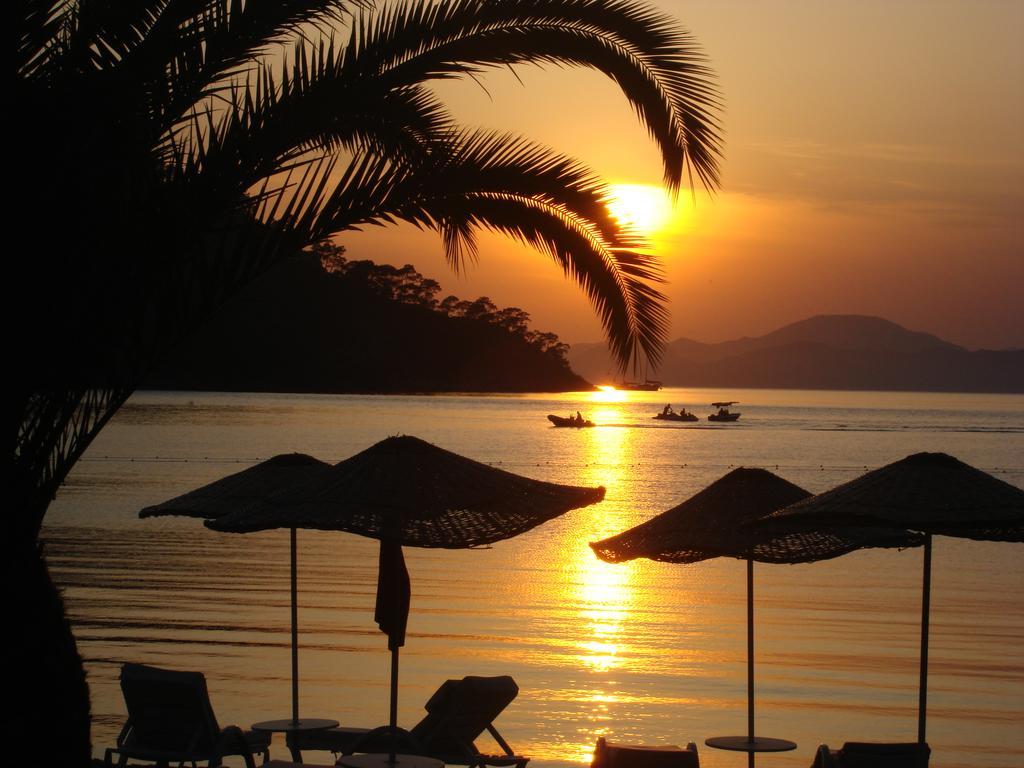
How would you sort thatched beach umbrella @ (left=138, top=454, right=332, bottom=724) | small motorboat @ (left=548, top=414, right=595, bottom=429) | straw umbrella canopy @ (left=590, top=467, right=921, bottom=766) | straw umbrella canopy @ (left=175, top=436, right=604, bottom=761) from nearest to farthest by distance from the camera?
straw umbrella canopy @ (left=175, top=436, right=604, bottom=761)
straw umbrella canopy @ (left=590, top=467, right=921, bottom=766)
thatched beach umbrella @ (left=138, top=454, right=332, bottom=724)
small motorboat @ (left=548, top=414, right=595, bottom=429)

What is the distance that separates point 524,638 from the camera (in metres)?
15.6

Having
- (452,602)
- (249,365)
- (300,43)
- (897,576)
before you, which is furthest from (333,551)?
(249,365)

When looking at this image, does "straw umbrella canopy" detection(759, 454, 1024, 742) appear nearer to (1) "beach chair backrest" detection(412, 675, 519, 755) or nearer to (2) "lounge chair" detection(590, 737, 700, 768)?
(2) "lounge chair" detection(590, 737, 700, 768)

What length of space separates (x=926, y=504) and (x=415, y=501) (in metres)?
2.74

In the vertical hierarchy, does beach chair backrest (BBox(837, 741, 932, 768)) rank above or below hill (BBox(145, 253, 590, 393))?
below

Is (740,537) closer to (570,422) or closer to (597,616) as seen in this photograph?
(597,616)

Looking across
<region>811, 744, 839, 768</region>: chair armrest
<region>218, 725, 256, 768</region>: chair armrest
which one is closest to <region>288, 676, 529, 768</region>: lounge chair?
<region>218, 725, 256, 768</region>: chair armrest

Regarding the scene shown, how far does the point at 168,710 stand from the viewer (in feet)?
26.9

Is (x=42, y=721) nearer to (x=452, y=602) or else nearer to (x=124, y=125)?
(x=124, y=125)

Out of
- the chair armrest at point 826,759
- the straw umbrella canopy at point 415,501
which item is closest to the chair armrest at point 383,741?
the straw umbrella canopy at point 415,501

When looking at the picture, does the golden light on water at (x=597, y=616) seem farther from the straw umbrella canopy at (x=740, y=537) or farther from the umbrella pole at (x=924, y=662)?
the umbrella pole at (x=924, y=662)

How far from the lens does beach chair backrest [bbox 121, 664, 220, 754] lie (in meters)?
8.06

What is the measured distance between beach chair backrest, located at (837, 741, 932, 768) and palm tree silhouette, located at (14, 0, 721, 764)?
319 cm

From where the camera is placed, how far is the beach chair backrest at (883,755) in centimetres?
720
